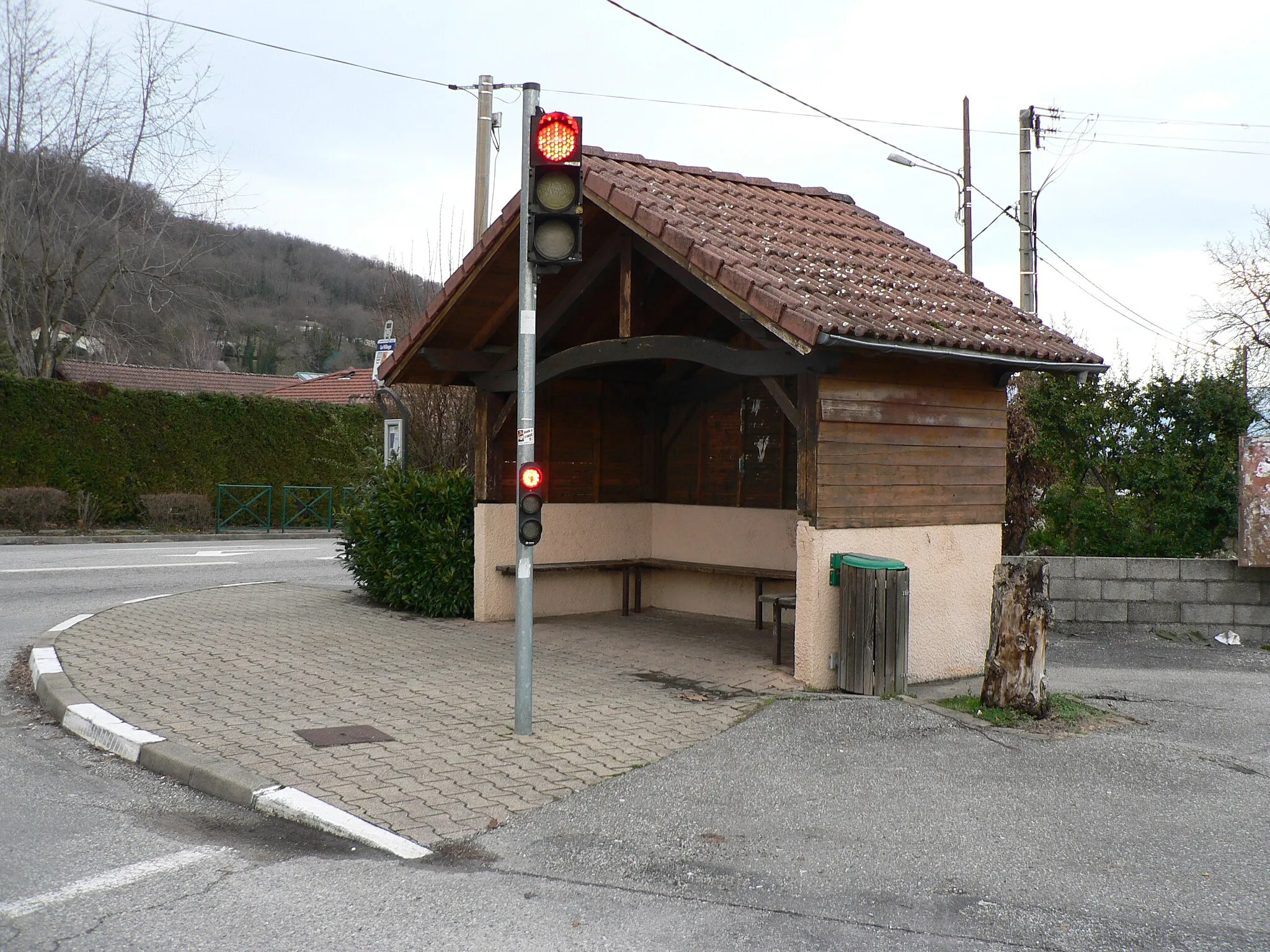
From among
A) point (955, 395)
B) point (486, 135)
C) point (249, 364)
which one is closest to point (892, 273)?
point (955, 395)

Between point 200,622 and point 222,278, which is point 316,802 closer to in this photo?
point 200,622

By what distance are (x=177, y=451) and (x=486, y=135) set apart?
12791 millimetres

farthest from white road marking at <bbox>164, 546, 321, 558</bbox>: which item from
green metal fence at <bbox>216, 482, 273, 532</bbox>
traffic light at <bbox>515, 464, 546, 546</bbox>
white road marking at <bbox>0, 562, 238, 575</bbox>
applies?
traffic light at <bbox>515, 464, 546, 546</bbox>

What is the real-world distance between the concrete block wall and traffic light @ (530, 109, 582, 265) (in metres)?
6.69

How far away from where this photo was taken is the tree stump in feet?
24.4

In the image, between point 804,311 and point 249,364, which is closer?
point 804,311

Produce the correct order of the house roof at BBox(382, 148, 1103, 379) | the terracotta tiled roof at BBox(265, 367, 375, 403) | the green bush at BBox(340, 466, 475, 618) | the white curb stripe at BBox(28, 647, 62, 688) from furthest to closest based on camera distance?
the terracotta tiled roof at BBox(265, 367, 375, 403) → the green bush at BBox(340, 466, 475, 618) → the white curb stripe at BBox(28, 647, 62, 688) → the house roof at BBox(382, 148, 1103, 379)

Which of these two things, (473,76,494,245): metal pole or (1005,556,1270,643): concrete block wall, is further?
(473,76,494,245): metal pole

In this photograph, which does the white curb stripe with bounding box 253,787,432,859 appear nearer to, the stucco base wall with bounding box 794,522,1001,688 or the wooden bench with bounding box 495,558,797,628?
the stucco base wall with bounding box 794,522,1001,688

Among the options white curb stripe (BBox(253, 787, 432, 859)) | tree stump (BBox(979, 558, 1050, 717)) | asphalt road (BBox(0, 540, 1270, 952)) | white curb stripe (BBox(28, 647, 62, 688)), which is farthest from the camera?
white curb stripe (BBox(28, 647, 62, 688))

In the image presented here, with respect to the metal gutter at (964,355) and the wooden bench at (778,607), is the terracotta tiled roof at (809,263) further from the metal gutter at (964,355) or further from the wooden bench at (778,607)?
the wooden bench at (778,607)

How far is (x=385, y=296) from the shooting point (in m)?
19.4

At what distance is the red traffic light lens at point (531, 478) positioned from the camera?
21.5 ft

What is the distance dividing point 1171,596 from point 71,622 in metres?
10.7
